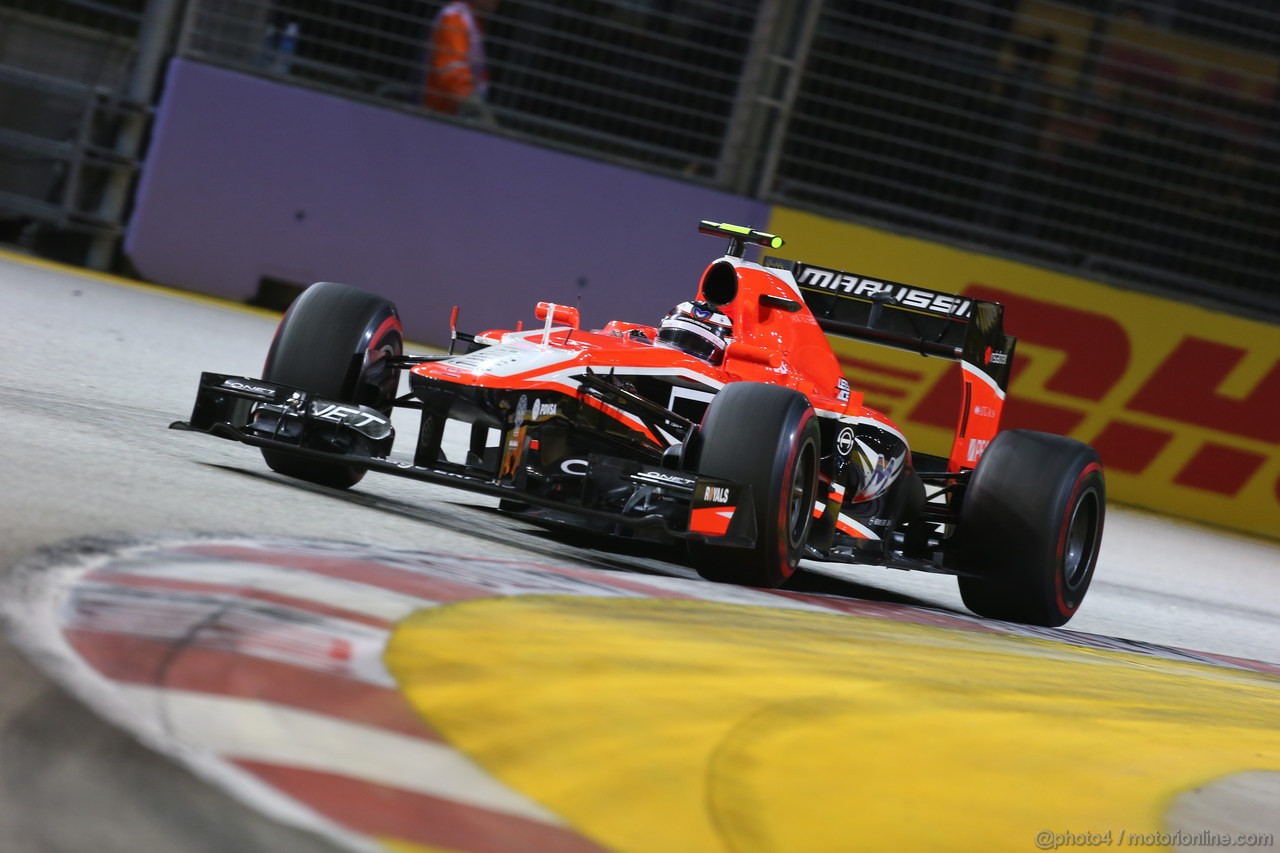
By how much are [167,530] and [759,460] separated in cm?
190

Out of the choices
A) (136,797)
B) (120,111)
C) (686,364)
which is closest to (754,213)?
(120,111)

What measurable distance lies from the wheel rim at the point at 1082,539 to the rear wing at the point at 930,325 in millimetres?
565

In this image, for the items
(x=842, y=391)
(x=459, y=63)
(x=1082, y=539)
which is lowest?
(x=1082, y=539)

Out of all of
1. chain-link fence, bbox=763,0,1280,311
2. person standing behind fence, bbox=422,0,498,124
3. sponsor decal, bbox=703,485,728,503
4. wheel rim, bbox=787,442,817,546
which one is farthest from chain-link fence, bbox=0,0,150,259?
sponsor decal, bbox=703,485,728,503

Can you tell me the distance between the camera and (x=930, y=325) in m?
7.22

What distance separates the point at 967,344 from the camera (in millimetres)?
7094

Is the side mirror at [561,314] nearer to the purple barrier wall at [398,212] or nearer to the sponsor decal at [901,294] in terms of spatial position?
the sponsor decal at [901,294]

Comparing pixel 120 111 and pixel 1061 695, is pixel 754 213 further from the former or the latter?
pixel 1061 695

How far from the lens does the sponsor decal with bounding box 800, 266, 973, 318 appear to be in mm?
7039

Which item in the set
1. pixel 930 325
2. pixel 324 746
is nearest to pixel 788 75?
pixel 930 325

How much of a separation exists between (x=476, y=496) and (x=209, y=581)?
3.37m

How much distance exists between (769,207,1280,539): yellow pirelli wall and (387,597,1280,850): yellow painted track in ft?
26.4

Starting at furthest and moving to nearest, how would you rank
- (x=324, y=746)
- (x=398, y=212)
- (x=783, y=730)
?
(x=398, y=212), (x=783, y=730), (x=324, y=746)

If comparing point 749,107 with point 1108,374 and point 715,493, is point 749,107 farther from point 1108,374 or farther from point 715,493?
point 715,493
